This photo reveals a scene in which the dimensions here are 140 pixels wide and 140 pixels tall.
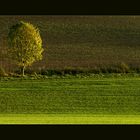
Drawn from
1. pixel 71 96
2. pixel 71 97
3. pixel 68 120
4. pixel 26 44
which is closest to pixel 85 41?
pixel 26 44

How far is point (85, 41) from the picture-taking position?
62938 mm

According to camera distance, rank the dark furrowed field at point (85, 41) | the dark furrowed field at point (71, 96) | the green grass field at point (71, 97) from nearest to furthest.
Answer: the green grass field at point (71, 97), the dark furrowed field at point (71, 96), the dark furrowed field at point (85, 41)

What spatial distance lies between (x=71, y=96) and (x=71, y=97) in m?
0.29

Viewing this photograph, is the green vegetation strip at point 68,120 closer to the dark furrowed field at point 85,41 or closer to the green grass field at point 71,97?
the green grass field at point 71,97

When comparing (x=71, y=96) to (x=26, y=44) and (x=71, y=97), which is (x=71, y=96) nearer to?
(x=71, y=97)

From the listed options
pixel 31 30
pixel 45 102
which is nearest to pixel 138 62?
pixel 31 30

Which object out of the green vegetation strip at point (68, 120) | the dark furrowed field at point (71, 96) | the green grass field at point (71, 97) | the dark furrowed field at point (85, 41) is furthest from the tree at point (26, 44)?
the green vegetation strip at point (68, 120)

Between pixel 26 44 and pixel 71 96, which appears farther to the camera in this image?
pixel 26 44

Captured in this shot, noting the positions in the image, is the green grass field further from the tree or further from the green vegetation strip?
the tree

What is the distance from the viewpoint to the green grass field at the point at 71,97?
37134mm

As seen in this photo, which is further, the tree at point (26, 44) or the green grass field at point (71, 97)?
the tree at point (26, 44)

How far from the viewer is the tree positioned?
5678 centimetres

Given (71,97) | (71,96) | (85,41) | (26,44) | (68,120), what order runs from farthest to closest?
1. (85,41)
2. (26,44)
3. (71,96)
4. (71,97)
5. (68,120)

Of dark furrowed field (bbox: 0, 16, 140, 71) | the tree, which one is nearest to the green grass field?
dark furrowed field (bbox: 0, 16, 140, 71)
